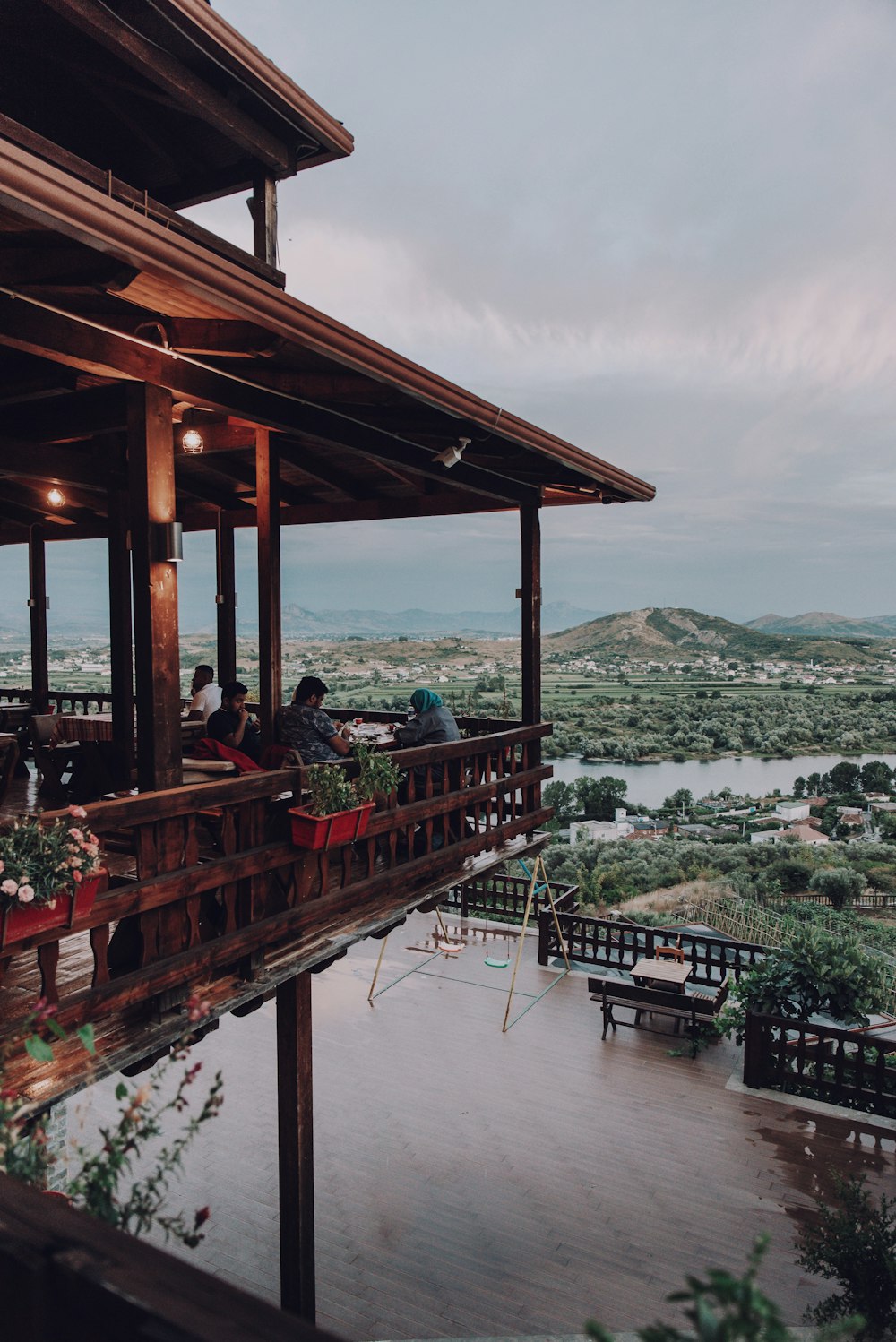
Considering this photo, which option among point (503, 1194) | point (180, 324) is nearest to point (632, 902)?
point (503, 1194)

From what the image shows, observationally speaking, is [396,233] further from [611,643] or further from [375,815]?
[375,815]

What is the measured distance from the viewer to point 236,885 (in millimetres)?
3752

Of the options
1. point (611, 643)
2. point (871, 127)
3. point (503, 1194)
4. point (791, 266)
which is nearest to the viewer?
point (503, 1194)

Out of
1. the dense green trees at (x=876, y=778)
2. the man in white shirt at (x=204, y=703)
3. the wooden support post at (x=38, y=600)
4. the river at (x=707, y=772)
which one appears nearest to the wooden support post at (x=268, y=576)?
the man in white shirt at (x=204, y=703)

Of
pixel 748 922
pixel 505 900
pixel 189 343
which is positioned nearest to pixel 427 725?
pixel 189 343

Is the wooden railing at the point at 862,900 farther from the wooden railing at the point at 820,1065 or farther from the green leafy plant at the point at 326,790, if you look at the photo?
the green leafy plant at the point at 326,790

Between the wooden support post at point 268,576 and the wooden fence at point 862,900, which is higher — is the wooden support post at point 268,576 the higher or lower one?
the higher one

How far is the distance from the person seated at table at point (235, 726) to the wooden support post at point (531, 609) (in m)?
2.27

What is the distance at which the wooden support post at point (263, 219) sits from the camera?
5.96 m

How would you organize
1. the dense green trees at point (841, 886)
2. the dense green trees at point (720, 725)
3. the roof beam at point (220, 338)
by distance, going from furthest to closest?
the dense green trees at point (720, 725) → the dense green trees at point (841, 886) → the roof beam at point (220, 338)

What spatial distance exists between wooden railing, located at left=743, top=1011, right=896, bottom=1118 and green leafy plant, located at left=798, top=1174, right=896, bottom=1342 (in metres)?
2.56

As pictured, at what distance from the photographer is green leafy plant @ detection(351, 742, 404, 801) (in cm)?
434

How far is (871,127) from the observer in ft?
57.6

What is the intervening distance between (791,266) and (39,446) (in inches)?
880
